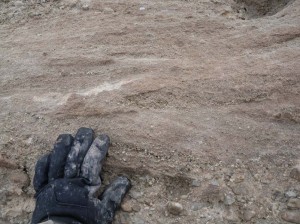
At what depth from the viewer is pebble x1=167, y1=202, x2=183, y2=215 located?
2.52 m

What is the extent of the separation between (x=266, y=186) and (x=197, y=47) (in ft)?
4.46

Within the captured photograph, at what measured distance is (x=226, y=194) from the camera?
2518mm

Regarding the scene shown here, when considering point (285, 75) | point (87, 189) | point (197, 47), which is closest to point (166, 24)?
point (197, 47)

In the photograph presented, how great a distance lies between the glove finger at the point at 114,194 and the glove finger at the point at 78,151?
0.24 metres

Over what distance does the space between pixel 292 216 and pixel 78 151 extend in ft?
4.78

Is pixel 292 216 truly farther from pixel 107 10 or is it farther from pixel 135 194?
pixel 107 10

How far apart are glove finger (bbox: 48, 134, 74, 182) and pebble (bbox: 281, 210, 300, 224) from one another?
1.48 meters

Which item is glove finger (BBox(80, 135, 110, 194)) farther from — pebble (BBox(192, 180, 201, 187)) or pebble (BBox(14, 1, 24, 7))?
pebble (BBox(14, 1, 24, 7))

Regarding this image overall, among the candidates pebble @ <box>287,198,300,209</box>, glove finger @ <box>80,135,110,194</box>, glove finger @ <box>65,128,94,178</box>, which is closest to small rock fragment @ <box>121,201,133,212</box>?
glove finger @ <box>80,135,110,194</box>

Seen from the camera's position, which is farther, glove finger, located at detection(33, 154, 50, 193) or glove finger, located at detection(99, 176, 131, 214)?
glove finger, located at detection(33, 154, 50, 193)

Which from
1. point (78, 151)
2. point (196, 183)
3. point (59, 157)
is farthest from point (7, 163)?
point (196, 183)

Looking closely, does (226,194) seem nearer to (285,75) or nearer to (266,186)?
(266,186)

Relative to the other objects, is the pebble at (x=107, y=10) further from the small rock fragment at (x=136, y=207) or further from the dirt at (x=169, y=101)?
the small rock fragment at (x=136, y=207)

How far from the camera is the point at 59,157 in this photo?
2652 mm
